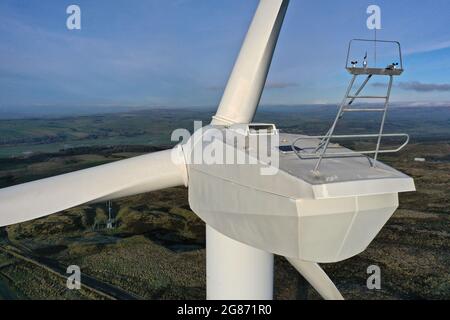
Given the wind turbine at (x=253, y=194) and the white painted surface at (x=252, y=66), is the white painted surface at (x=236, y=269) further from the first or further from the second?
the white painted surface at (x=252, y=66)

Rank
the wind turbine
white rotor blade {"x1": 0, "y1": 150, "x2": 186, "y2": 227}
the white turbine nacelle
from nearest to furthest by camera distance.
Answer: the white turbine nacelle, the wind turbine, white rotor blade {"x1": 0, "y1": 150, "x2": 186, "y2": 227}

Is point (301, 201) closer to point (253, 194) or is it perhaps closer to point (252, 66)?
point (253, 194)

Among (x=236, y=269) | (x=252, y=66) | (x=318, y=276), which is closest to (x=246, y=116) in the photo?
(x=252, y=66)

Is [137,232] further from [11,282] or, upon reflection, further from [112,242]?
[11,282]

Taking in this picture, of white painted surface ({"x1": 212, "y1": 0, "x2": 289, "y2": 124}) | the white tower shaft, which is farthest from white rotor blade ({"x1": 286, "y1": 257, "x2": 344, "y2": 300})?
white painted surface ({"x1": 212, "y1": 0, "x2": 289, "y2": 124})

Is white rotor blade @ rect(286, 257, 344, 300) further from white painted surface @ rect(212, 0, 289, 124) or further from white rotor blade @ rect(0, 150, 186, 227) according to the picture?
white painted surface @ rect(212, 0, 289, 124)
